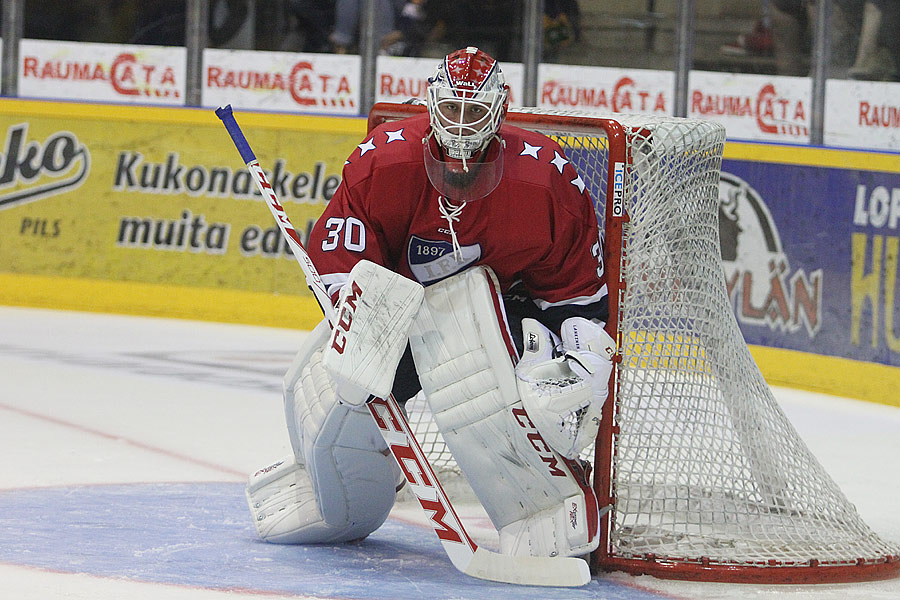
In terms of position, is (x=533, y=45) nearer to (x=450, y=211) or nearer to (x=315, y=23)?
(x=315, y=23)

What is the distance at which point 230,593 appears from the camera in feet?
9.06

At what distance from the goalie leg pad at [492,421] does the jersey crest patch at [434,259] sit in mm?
37

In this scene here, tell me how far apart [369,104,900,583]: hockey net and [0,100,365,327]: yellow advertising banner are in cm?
337

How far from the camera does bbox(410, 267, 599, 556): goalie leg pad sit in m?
2.92

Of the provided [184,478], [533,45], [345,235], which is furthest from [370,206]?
[533,45]

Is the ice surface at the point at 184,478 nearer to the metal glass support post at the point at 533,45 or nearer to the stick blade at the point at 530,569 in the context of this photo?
the stick blade at the point at 530,569

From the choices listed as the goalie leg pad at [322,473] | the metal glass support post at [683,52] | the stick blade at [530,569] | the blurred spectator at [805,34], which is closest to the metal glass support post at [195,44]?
the metal glass support post at [683,52]

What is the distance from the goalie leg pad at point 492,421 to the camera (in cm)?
292

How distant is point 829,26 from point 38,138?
145 inches

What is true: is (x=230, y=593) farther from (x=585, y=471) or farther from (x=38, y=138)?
(x=38, y=138)

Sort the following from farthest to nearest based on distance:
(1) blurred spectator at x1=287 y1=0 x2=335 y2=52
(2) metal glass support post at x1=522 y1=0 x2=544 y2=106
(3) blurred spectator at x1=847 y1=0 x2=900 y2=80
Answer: (1) blurred spectator at x1=287 y1=0 x2=335 y2=52 < (2) metal glass support post at x1=522 y1=0 x2=544 y2=106 < (3) blurred spectator at x1=847 y1=0 x2=900 y2=80

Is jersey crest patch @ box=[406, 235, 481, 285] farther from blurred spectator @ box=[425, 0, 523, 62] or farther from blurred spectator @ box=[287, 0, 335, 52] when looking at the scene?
blurred spectator @ box=[287, 0, 335, 52]

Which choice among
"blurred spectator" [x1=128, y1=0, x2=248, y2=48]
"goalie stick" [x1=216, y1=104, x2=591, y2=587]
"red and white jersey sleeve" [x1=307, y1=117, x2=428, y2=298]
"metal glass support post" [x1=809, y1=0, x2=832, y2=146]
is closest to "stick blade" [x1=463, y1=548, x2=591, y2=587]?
"goalie stick" [x1=216, y1=104, x2=591, y2=587]

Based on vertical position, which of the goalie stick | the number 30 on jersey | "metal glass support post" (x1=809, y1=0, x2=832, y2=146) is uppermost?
"metal glass support post" (x1=809, y1=0, x2=832, y2=146)
